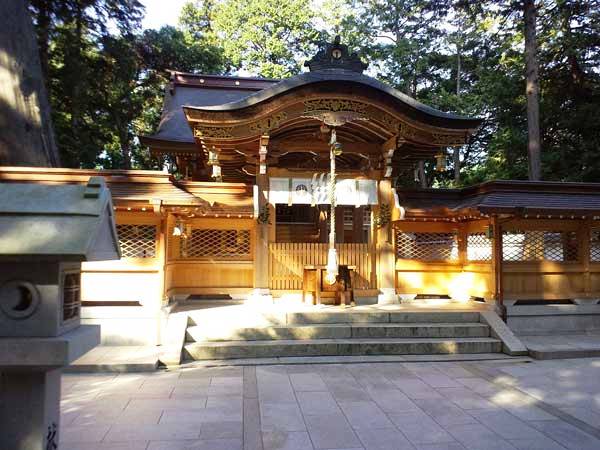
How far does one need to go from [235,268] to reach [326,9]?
77.0 ft

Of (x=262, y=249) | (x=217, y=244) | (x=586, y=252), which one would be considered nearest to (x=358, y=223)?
(x=262, y=249)

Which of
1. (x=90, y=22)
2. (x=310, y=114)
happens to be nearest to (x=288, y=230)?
(x=310, y=114)

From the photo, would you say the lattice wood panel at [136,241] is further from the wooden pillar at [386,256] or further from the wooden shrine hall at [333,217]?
the wooden pillar at [386,256]

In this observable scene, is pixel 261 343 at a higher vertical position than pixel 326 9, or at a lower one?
lower

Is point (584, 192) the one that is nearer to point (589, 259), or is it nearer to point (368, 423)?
point (589, 259)

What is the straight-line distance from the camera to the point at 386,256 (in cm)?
938

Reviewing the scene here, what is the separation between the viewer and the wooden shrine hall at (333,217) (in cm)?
782

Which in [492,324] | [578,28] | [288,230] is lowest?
[492,324]

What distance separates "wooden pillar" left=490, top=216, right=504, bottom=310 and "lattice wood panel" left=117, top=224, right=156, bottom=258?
6625mm

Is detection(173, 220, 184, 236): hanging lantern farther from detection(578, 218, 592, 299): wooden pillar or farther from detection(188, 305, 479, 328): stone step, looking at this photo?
detection(578, 218, 592, 299): wooden pillar

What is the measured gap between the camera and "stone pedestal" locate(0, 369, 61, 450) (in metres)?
2.73

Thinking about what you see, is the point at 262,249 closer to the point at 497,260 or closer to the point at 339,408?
the point at 339,408

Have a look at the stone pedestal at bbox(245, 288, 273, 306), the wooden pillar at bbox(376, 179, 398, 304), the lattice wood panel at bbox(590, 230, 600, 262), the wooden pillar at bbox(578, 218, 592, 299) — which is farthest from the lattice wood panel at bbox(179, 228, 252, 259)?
the lattice wood panel at bbox(590, 230, 600, 262)

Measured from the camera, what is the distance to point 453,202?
10031mm
